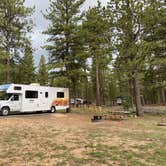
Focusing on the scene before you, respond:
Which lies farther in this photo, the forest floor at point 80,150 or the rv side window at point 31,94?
the rv side window at point 31,94

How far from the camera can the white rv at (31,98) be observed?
25.8 m

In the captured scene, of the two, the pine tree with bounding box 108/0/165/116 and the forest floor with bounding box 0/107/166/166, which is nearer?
the forest floor with bounding box 0/107/166/166

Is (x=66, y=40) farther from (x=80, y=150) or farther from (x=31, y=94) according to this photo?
(x=80, y=150)

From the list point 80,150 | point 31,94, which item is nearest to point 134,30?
point 31,94

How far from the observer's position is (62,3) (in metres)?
30.8

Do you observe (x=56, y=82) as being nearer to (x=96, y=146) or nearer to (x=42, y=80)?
(x=96, y=146)

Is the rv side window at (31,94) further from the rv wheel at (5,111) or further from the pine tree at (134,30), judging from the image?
the pine tree at (134,30)

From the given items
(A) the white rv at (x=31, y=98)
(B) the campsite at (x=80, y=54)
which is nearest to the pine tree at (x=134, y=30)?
(B) the campsite at (x=80, y=54)

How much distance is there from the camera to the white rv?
2577cm

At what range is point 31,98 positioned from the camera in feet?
90.3

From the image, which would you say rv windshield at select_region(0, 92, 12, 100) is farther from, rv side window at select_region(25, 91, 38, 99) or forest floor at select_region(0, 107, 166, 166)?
forest floor at select_region(0, 107, 166, 166)

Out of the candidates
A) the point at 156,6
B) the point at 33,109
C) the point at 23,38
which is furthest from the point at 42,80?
the point at 156,6

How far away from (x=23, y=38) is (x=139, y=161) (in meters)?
26.2

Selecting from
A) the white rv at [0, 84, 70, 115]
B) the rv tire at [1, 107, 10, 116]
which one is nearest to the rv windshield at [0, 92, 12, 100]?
the white rv at [0, 84, 70, 115]
